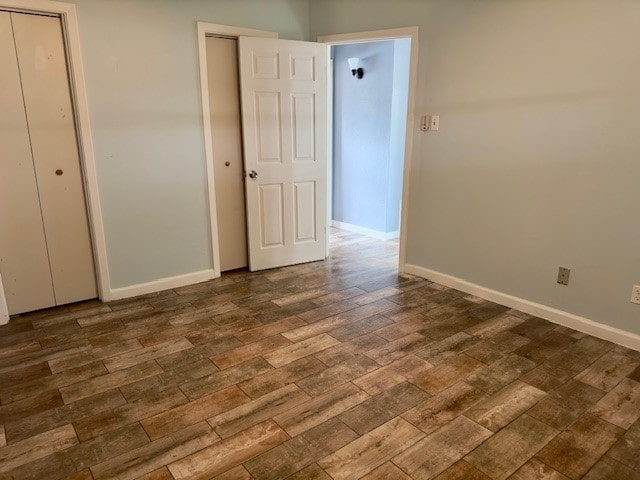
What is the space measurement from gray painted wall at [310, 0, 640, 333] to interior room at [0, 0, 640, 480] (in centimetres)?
1

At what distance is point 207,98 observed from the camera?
358 cm

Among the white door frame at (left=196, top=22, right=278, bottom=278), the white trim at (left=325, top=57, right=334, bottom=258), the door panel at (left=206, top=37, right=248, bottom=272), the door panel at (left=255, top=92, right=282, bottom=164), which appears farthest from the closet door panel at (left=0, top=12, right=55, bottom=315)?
the white trim at (left=325, top=57, right=334, bottom=258)

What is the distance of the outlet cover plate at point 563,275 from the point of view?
293 centimetres

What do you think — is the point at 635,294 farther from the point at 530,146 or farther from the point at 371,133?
the point at 371,133

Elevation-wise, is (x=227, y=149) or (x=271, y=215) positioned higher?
(x=227, y=149)

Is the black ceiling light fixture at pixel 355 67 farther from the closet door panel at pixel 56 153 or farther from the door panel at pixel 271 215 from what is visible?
the closet door panel at pixel 56 153

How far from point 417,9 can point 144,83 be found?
2.16m

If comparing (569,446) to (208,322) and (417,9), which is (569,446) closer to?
(208,322)

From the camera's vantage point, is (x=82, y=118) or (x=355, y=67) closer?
(x=82, y=118)

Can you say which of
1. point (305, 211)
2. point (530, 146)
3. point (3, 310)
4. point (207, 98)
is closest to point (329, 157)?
point (305, 211)

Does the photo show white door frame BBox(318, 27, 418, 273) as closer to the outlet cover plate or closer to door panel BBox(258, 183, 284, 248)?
door panel BBox(258, 183, 284, 248)

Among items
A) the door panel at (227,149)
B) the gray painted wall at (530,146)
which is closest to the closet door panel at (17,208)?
the door panel at (227,149)

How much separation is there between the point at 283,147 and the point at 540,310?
2445 millimetres

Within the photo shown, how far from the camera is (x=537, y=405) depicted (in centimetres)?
214
